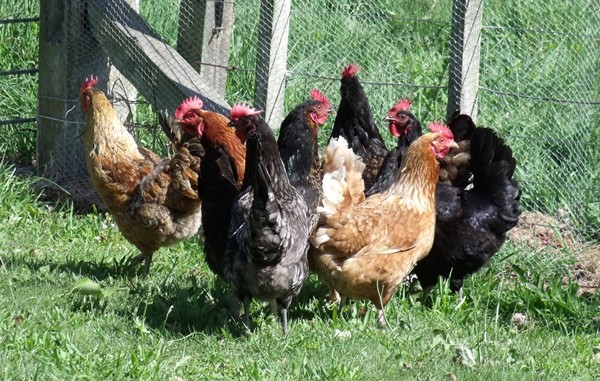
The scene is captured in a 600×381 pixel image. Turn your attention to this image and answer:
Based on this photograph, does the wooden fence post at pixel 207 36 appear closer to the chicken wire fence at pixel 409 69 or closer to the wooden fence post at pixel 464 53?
the chicken wire fence at pixel 409 69

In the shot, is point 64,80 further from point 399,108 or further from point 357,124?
point 399,108

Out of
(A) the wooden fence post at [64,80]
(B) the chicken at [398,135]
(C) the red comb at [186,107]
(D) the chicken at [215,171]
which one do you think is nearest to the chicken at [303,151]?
(D) the chicken at [215,171]

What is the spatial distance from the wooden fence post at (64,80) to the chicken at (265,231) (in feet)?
8.10

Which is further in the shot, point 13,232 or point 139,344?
point 13,232

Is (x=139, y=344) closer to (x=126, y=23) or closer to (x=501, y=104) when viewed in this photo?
(x=126, y=23)

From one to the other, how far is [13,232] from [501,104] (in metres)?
3.81

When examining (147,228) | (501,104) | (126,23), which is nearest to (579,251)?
(501,104)

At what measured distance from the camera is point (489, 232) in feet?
19.6

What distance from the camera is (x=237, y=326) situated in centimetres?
525

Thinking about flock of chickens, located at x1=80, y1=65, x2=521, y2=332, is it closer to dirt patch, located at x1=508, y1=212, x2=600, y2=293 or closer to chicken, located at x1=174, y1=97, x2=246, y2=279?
chicken, located at x1=174, y1=97, x2=246, y2=279

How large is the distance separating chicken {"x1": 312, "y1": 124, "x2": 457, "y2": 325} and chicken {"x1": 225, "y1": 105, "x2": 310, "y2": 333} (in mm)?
268

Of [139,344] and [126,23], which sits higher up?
[126,23]

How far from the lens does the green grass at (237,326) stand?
442 cm

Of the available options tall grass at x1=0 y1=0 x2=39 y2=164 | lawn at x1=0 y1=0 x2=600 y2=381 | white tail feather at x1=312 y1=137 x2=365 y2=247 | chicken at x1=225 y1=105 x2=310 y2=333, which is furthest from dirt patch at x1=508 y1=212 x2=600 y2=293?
tall grass at x1=0 y1=0 x2=39 y2=164
